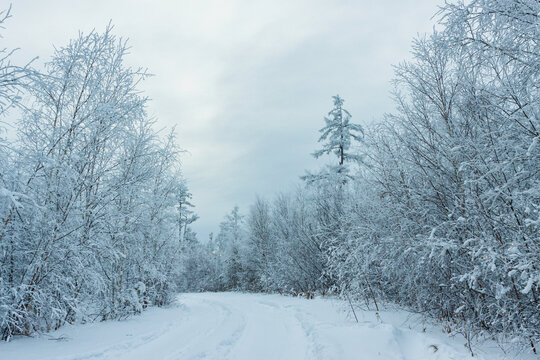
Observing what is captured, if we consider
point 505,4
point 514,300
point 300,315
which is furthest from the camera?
point 300,315

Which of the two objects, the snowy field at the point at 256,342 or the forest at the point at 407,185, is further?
the snowy field at the point at 256,342

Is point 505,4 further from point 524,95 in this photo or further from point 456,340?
point 456,340

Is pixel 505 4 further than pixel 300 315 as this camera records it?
No

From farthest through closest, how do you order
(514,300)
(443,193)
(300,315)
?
(300,315)
(443,193)
(514,300)

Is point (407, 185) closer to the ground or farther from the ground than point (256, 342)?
farther from the ground

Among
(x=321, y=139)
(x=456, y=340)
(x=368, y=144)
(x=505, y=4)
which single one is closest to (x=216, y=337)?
(x=456, y=340)

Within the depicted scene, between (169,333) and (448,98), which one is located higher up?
(448,98)

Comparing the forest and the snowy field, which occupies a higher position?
the forest

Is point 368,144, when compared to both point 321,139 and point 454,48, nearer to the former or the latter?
point 454,48

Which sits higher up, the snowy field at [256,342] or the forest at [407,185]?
the forest at [407,185]

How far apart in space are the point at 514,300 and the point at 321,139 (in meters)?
20.1

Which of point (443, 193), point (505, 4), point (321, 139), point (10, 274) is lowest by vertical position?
point (10, 274)

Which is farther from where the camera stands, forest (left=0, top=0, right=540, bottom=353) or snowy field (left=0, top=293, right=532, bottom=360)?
snowy field (left=0, top=293, right=532, bottom=360)

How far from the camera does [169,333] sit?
7461mm
